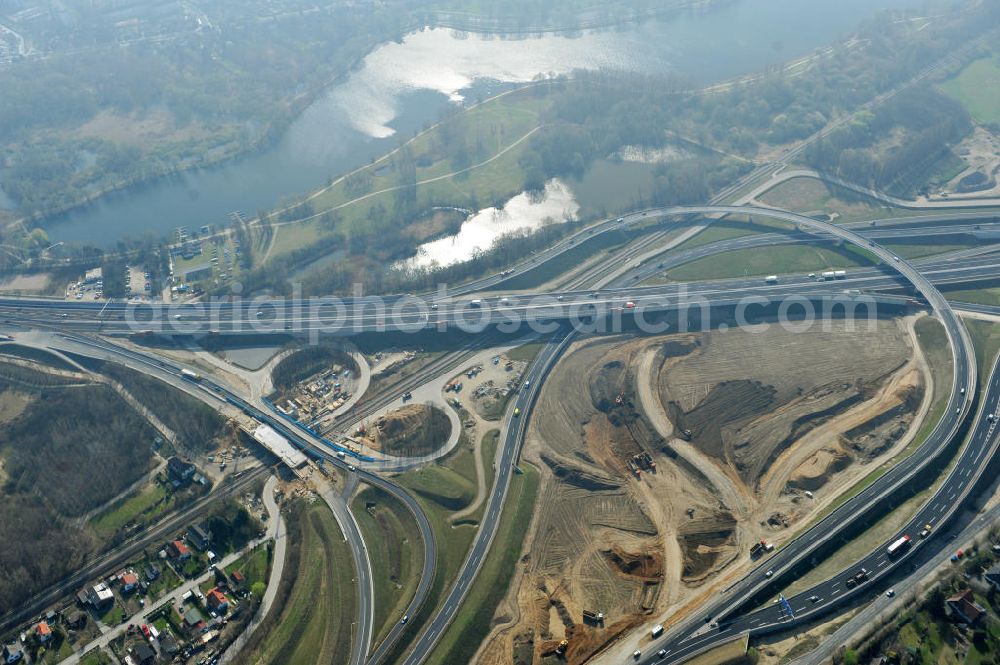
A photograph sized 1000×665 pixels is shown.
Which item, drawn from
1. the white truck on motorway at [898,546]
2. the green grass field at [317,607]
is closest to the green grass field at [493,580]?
the green grass field at [317,607]

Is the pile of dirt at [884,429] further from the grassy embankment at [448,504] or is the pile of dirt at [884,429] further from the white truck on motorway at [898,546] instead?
the grassy embankment at [448,504]

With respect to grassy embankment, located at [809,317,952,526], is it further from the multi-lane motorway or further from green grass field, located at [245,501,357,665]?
green grass field, located at [245,501,357,665]

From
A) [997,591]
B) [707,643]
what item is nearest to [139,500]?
[707,643]

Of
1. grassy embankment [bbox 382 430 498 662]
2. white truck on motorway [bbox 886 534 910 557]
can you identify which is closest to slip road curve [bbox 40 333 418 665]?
grassy embankment [bbox 382 430 498 662]

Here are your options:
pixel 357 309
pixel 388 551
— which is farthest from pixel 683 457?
pixel 357 309

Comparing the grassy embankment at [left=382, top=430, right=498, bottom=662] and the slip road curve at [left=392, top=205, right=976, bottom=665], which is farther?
the grassy embankment at [left=382, top=430, right=498, bottom=662]

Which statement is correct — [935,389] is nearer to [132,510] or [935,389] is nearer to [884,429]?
[884,429]
